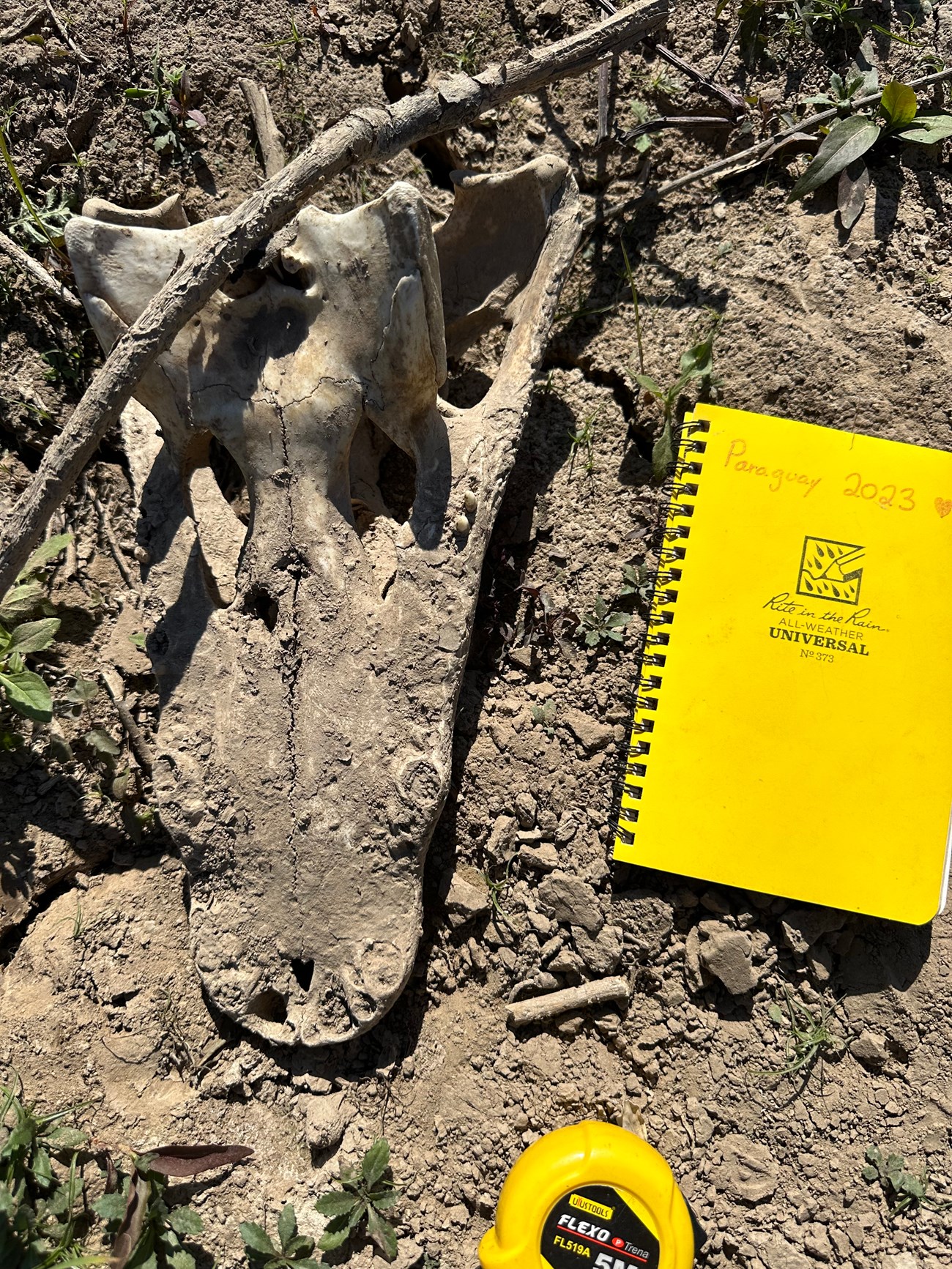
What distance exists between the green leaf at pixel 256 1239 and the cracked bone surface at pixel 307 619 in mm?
404

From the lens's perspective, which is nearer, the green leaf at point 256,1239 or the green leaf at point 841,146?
the green leaf at point 256,1239

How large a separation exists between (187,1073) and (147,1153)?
0.60ft

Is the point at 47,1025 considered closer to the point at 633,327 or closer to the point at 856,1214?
the point at 856,1214

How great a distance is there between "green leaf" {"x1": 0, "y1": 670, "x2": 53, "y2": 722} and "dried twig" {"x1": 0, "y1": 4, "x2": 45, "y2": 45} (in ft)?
6.40

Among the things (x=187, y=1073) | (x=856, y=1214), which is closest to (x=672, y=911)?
(x=856, y=1214)

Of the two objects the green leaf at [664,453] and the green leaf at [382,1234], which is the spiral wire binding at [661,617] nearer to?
the green leaf at [664,453]

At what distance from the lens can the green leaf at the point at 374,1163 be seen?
2039 millimetres

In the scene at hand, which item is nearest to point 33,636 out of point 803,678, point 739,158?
point 803,678

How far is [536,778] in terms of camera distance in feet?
7.72

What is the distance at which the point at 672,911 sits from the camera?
7.47ft

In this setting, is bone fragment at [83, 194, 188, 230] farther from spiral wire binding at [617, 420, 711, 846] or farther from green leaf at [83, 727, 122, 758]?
spiral wire binding at [617, 420, 711, 846]

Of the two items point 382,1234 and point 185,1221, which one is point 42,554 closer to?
point 185,1221

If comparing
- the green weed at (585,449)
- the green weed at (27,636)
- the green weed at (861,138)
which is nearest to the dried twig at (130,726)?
the green weed at (27,636)

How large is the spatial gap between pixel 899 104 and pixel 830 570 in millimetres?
1293
